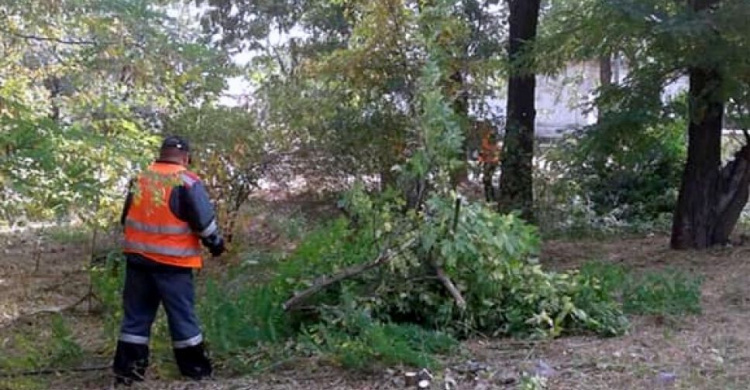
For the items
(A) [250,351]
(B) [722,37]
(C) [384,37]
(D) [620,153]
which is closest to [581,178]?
(D) [620,153]

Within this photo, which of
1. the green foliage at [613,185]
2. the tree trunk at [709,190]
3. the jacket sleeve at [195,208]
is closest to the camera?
the jacket sleeve at [195,208]

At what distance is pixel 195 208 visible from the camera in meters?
5.71

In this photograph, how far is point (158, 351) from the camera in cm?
624

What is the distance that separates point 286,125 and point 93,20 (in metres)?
5.62

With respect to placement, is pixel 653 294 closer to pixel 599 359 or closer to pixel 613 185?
pixel 599 359

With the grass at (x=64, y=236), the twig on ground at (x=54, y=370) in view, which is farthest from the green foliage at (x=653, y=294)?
the grass at (x=64, y=236)

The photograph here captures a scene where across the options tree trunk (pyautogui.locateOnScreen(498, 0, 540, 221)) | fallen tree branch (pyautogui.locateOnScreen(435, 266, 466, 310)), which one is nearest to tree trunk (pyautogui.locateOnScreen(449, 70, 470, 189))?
tree trunk (pyautogui.locateOnScreen(498, 0, 540, 221))

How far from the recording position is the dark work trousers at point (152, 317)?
5.82 m

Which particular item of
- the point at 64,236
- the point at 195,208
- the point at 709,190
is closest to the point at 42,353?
the point at 195,208

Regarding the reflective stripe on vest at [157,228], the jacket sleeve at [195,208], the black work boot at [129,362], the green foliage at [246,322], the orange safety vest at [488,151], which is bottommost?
the black work boot at [129,362]

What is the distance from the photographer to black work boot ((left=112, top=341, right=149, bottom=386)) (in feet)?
19.2

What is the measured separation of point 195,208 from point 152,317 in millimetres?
761

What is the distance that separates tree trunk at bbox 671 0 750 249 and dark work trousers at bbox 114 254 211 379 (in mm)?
6405

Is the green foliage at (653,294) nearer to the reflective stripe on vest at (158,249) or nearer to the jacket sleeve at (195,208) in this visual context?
the jacket sleeve at (195,208)
